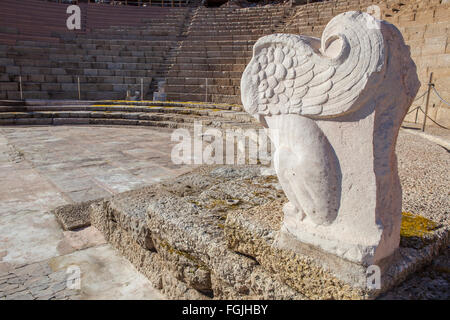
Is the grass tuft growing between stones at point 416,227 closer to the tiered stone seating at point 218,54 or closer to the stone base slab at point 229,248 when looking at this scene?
the stone base slab at point 229,248

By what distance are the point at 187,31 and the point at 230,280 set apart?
14.7 m

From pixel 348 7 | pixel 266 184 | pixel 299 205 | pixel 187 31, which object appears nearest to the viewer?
pixel 299 205

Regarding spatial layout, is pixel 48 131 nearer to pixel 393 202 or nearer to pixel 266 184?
pixel 266 184

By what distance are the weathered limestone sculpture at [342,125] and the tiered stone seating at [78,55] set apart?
10.2m

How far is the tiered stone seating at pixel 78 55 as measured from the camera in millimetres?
10375

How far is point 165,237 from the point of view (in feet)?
6.89

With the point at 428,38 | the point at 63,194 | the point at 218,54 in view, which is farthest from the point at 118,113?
the point at 428,38

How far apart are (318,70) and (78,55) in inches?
465

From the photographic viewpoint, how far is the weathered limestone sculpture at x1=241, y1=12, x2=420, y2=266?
126cm

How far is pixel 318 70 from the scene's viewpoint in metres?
1.35

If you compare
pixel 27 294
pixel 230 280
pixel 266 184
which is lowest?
pixel 27 294

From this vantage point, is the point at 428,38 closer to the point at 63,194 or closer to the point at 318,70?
the point at 318,70

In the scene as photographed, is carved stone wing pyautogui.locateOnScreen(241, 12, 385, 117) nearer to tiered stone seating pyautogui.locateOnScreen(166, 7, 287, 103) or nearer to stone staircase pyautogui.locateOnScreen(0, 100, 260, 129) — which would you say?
stone staircase pyautogui.locateOnScreen(0, 100, 260, 129)
